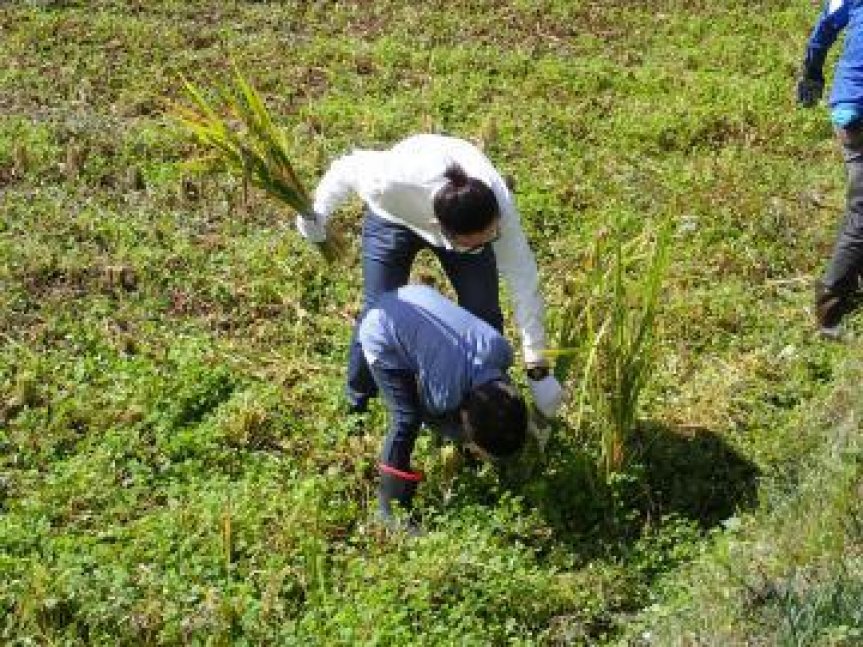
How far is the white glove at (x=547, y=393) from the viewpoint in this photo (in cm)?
394

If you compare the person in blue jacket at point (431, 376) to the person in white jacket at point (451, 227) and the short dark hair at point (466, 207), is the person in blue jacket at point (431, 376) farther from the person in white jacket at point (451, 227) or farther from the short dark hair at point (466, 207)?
the short dark hair at point (466, 207)

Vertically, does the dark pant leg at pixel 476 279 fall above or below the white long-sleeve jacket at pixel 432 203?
below

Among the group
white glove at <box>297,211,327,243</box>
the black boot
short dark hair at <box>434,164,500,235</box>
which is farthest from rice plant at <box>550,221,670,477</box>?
the black boot

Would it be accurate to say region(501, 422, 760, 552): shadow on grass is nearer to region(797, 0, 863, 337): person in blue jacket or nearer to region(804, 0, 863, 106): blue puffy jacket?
region(797, 0, 863, 337): person in blue jacket

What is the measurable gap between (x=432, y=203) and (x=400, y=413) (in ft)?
2.09

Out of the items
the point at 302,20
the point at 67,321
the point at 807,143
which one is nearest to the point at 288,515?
the point at 67,321

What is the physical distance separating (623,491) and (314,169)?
9.17 feet

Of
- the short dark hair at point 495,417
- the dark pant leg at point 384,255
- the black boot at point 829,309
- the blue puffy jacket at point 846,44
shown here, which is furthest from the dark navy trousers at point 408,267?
the blue puffy jacket at point 846,44

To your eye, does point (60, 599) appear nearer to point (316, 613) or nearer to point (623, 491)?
point (316, 613)

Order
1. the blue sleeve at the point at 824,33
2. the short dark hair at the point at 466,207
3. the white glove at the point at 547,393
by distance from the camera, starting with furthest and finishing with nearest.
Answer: the blue sleeve at the point at 824,33 < the white glove at the point at 547,393 < the short dark hair at the point at 466,207

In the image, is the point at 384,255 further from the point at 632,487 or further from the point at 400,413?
the point at 632,487

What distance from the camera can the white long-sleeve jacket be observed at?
3857 millimetres

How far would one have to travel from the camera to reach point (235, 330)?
5094mm

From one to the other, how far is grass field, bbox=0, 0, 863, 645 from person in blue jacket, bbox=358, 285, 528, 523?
23cm
